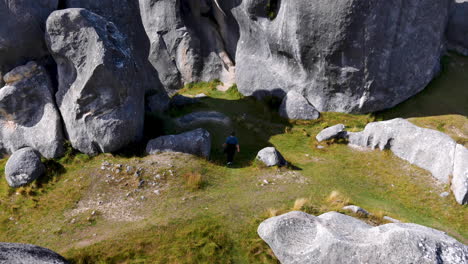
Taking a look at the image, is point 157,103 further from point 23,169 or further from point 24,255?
point 24,255

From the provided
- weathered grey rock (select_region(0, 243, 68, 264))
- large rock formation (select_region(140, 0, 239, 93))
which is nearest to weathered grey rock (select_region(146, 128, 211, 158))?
weathered grey rock (select_region(0, 243, 68, 264))

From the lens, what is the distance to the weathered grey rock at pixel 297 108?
81.1 feet

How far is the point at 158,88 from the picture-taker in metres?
25.6

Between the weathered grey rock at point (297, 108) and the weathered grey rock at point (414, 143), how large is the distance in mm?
4692

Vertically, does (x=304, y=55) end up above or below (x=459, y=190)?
above

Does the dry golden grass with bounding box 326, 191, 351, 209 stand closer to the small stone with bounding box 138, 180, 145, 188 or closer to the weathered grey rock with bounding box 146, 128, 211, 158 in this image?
the weathered grey rock with bounding box 146, 128, 211, 158

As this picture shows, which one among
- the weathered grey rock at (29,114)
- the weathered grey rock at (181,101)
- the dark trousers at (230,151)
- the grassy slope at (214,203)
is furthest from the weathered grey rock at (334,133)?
the weathered grey rock at (29,114)

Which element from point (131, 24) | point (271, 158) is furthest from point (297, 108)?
point (131, 24)

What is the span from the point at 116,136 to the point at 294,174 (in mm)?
10060

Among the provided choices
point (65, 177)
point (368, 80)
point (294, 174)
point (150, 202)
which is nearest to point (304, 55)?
point (368, 80)

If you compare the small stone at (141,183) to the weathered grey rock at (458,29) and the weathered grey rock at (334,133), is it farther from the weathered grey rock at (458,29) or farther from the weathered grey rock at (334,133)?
the weathered grey rock at (458,29)

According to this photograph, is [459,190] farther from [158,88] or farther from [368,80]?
[158,88]

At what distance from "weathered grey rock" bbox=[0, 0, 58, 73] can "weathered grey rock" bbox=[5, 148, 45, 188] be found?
5.47 meters

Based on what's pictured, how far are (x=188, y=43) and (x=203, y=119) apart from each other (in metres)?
16.6
